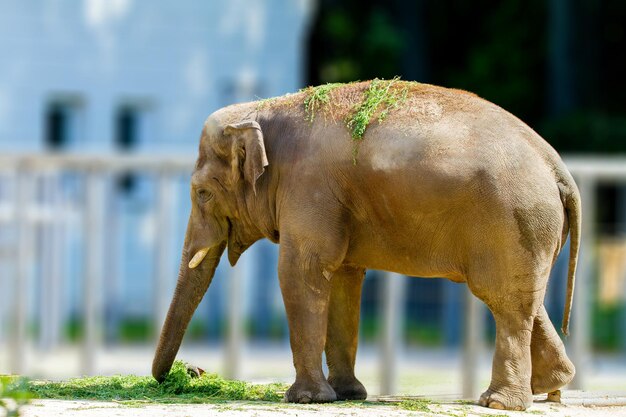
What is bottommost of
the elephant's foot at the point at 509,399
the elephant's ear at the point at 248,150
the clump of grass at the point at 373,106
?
the elephant's foot at the point at 509,399

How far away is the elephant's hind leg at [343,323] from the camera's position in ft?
26.0

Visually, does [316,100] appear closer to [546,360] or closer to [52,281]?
[546,360]

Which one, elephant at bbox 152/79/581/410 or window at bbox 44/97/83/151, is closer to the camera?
elephant at bbox 152/79/581/410

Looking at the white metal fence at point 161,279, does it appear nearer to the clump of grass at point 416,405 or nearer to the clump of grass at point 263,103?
the clump of grass at point 416,405

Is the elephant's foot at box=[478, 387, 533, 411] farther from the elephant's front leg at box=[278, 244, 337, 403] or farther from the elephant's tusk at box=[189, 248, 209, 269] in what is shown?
the elephant's tusk at box=[189, 248, 209, 269]

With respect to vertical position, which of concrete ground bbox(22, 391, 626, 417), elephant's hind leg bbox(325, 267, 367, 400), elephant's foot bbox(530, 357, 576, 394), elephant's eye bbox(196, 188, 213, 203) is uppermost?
elephant's eye bbox(196, 188, 213, 203)

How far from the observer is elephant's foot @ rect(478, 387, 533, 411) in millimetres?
7117

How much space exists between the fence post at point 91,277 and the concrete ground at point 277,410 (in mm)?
5362

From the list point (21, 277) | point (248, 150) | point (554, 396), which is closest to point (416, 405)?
point (554, 396)

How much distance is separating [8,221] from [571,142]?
968 centimetres

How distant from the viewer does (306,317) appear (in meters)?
7.30

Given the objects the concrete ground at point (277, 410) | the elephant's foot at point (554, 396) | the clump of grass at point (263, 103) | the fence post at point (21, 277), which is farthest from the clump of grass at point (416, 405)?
the fence post at point (21, 277)

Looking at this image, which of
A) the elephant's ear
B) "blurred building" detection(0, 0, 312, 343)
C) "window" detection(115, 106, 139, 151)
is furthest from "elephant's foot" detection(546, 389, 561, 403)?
"window" detection(115, 106, 139, 151)

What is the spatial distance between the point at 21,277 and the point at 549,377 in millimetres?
6901
